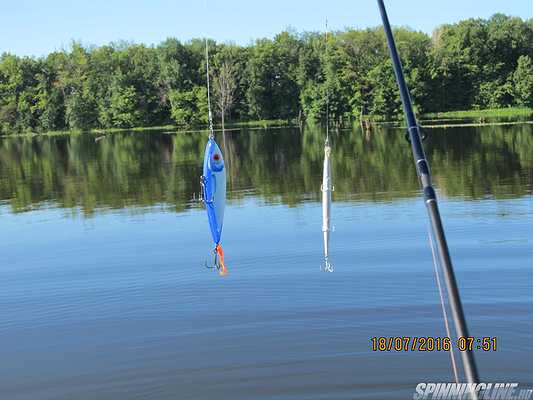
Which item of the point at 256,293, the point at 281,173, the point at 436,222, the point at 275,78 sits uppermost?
the point at 275,78

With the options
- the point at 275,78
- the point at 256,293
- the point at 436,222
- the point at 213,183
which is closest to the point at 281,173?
the point at 256,293

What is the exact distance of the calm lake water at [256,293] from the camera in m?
11.6

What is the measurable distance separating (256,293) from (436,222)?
35.9 ft

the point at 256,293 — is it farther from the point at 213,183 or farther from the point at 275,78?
the point at 275,78

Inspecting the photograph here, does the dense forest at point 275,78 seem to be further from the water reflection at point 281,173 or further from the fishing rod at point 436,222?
the fishing rod at point 436,222

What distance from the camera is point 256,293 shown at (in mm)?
16000

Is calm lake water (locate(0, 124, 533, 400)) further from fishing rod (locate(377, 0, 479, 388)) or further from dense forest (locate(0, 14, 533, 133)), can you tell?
dense forest (locate(0, 14, 533, 133))

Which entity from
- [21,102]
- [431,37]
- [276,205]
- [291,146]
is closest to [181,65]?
[21,102]

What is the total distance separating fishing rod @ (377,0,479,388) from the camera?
16.4ft

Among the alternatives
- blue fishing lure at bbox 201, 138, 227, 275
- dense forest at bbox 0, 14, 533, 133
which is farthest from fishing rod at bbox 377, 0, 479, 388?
dense forest at bbox 0, 14, 533, 133

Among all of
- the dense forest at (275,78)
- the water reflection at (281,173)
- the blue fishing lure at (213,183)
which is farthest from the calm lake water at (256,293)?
the dense forest at (275,78)

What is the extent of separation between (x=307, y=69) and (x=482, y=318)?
4380 inches

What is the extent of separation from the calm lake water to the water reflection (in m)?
0.35

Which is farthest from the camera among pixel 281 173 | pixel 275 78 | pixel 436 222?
pixel 275 78
